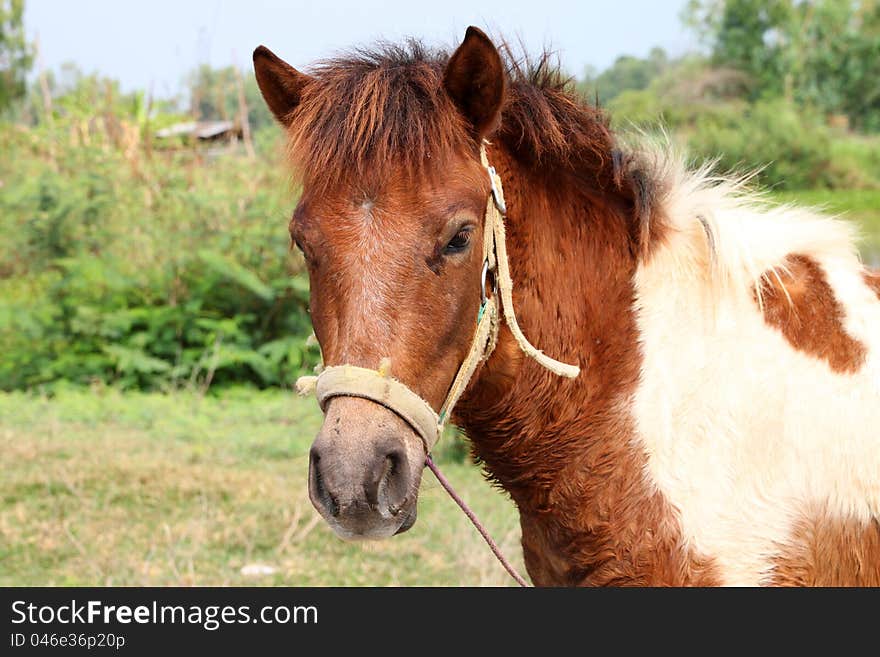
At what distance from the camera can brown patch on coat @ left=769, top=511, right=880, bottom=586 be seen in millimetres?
2035

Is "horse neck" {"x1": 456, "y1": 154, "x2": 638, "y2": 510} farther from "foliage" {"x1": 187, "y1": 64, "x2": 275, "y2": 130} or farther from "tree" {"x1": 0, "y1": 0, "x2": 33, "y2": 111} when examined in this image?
"tree" {"x1": 0, "y1": 0, "x2": 33, "y2": 111}

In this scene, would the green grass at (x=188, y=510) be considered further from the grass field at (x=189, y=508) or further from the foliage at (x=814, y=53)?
the foliage at (x=814, y=53)

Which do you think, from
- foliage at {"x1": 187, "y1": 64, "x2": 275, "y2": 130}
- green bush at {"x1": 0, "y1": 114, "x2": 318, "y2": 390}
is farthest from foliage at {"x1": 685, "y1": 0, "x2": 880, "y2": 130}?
green bush at {"x1": 0, "y1": 114, "x2": 318, "y2": 390}

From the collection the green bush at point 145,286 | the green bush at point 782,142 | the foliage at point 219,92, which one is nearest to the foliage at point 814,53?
the green bush at point 782,142

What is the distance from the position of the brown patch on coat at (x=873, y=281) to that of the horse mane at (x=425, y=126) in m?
0.64

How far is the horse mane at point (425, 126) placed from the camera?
1.97 metres

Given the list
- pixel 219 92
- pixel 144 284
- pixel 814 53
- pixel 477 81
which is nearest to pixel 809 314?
pixel 477 81

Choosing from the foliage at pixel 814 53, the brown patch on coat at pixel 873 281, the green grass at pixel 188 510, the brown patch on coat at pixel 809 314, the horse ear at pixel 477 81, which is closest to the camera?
the horse ear at pixel 477 81

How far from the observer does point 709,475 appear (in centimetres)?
A: 206

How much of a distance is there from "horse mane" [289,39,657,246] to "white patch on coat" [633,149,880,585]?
200mm

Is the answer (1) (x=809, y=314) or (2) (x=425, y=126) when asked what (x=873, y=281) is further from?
(2) (x=425, y=126)

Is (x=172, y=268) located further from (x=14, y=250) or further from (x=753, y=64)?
(x=753, y=64)
